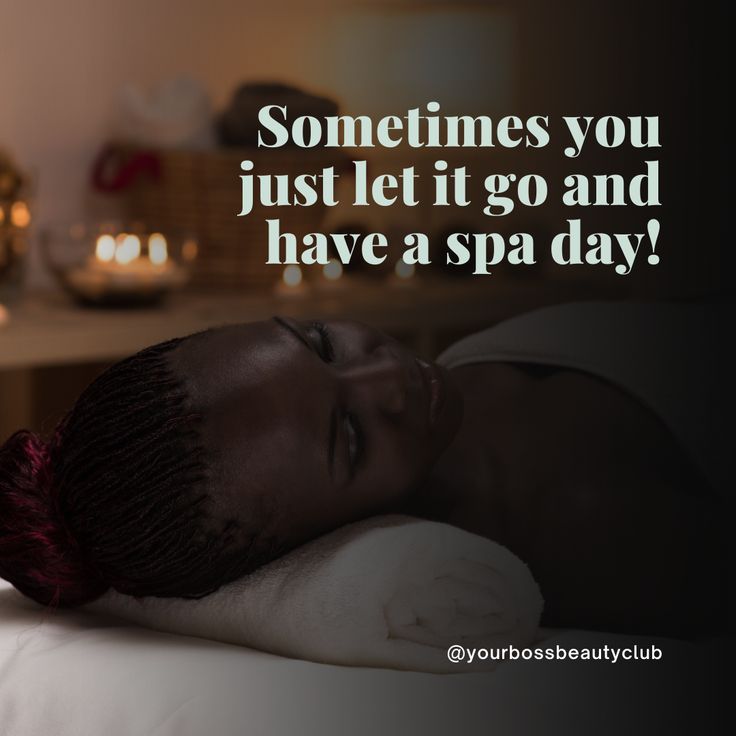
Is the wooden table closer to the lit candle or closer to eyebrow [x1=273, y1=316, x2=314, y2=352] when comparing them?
the lit candle

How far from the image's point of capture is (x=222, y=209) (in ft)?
6.75

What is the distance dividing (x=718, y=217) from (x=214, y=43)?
110 centimetres

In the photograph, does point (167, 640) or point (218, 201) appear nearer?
point (167, 640)

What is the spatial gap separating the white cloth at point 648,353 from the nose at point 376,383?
0.21 m

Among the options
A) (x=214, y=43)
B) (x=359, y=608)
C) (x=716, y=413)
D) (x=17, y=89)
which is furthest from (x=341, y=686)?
(x=214, y=43)

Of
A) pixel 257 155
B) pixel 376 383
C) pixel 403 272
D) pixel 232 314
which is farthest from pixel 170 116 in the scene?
pixel 376 383

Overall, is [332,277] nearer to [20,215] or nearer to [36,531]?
[20,215]

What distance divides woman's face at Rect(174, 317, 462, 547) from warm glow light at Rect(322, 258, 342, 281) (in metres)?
1.42

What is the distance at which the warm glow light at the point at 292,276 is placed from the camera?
214cm

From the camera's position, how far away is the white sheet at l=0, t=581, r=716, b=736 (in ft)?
2.01

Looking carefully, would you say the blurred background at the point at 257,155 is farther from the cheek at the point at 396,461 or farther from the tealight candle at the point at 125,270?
the cheek at the point at 396,461

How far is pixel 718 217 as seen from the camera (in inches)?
103

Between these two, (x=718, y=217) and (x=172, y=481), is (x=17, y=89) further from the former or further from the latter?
(x=172, y=481)

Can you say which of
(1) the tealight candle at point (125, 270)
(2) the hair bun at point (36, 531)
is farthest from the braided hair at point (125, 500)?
(1) the tealight candle at point (125, 270)
